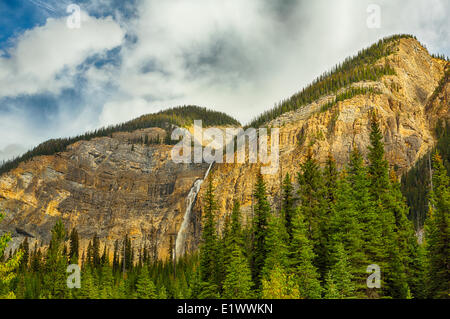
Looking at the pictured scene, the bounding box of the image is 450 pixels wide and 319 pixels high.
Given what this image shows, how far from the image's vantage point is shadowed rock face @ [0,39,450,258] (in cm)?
11369

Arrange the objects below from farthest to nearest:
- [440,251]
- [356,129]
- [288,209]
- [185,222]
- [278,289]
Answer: [185,222], [356,129], [288,209], [440,251], [278,289]

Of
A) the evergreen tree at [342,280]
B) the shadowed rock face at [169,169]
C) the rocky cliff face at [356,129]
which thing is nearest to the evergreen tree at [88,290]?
the evergreen tree at [342,280]

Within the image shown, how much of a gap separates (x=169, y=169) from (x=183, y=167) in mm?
6669

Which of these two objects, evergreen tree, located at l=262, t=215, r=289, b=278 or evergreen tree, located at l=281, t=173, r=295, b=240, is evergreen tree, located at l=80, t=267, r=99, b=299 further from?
evergreen tree, located at l=281, t=173, r=295, b=240

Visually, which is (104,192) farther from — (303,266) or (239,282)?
(303,266)

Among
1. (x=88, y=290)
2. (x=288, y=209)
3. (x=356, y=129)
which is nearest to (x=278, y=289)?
(x=288, y=209)

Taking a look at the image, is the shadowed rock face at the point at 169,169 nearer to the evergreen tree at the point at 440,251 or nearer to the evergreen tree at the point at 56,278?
the evergreen tree at the point at 56,278

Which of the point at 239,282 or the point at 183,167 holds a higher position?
the point at 183,167

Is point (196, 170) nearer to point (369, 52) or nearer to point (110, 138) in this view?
point (110, 138)

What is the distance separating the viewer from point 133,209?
164 metres

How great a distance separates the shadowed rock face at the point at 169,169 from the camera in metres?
114

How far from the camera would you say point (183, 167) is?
569ft

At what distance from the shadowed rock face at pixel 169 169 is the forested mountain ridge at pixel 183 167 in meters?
0.37

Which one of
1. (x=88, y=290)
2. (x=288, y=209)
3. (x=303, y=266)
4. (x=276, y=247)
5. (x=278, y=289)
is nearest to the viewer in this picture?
(x=278, y=289)
